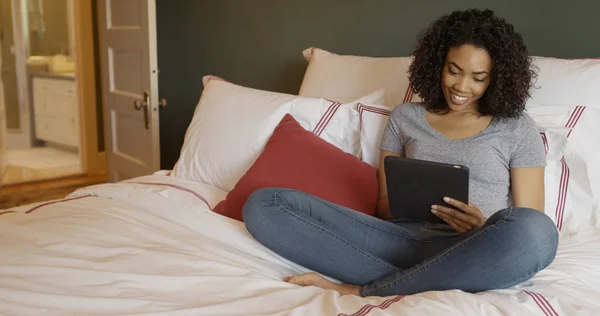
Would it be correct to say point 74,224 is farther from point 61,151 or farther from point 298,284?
point 61,151

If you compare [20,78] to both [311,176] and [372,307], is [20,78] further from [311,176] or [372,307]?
[372,307]

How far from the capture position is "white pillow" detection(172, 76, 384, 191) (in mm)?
1851

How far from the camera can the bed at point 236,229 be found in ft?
3.50

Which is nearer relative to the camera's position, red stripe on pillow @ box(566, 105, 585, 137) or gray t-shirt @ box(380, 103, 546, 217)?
gray t-shirt @ box(380, 103, 546, 217)

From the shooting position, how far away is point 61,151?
5.45 metres

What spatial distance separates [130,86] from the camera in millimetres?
2869

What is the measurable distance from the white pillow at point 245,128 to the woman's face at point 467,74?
1.26 ft

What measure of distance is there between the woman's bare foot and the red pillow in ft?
0.99

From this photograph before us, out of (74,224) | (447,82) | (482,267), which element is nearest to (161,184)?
(74,224)

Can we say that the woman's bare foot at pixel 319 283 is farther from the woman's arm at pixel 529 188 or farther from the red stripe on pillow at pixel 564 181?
the red stripe on pillow at pixel 564 181

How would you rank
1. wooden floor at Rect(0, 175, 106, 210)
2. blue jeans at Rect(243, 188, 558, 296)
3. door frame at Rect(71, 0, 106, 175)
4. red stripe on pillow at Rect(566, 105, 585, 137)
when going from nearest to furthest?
1. blue jeans at Rect(243, 188, 558, 296)
2. red stripe on pillow at Rect(566, 105, 585, 137)
3. wooden floor at Rect(0, 175, 106, 210)
4. door frame at Rect(71, 0, 106, 175)

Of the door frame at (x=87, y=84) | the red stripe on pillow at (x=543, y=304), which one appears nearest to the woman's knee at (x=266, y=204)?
the red stripe on pillow at (x=543, y=304)

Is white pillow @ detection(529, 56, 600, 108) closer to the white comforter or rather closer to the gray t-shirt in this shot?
the gray t-shirt

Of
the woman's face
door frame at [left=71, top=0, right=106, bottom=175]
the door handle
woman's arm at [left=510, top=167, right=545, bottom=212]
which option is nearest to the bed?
woman's arm at [left=510, top=167, right=545, bottom=212]
